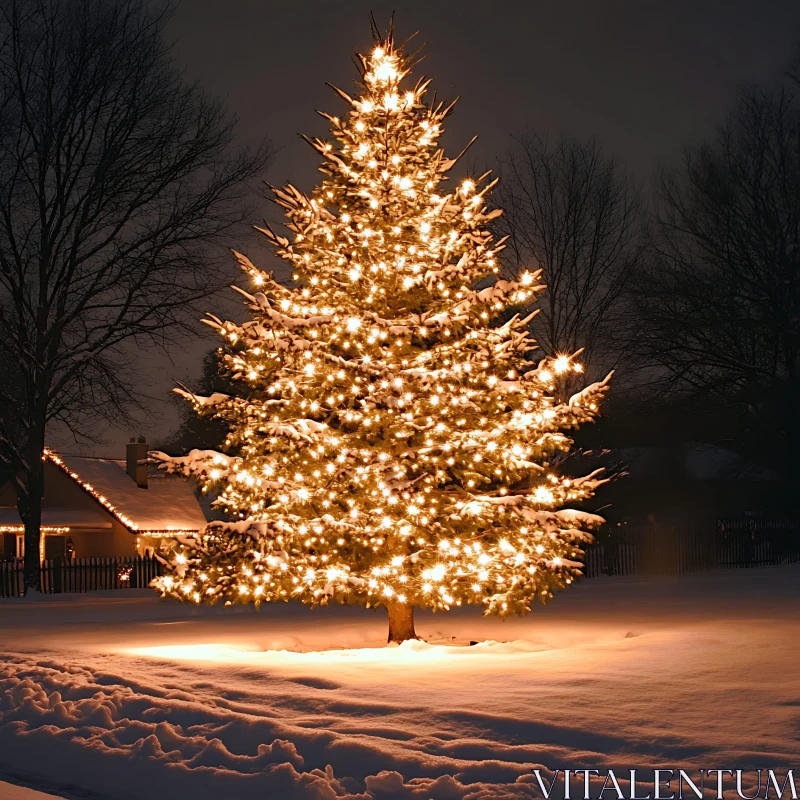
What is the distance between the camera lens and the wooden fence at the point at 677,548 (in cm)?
3391

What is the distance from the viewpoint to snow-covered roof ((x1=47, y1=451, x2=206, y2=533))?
157 feet

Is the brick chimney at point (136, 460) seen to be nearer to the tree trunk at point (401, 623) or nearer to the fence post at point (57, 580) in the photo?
the fence post at point (57, 580)

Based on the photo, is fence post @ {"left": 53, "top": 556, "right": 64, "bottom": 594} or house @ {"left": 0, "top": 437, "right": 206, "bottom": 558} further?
house @ {"left": 0, "top": 437, "right": 206, "bottom": 558}

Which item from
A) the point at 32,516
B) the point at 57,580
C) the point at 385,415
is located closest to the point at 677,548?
the point at 57,580

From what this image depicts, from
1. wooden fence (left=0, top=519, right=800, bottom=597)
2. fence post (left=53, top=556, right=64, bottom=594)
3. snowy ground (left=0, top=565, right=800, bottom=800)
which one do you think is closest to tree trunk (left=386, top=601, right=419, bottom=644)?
snowy ground (left=0, top=565, right=800, bottom=800)

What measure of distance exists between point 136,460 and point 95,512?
4.25 metres

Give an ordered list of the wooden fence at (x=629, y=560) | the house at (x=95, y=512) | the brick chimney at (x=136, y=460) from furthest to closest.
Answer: the brick chimney at (x=136, y=460), the house at (x=95, y=512), the wooden fence at (x=629, y=560)

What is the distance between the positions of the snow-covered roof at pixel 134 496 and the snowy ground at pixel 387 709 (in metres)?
32.6

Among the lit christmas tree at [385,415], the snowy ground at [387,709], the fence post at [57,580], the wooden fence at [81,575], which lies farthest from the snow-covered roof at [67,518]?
the lit christmas tree at [385,415]

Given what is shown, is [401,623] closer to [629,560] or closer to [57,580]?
[57,580]

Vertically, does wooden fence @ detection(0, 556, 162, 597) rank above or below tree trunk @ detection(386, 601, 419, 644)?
above

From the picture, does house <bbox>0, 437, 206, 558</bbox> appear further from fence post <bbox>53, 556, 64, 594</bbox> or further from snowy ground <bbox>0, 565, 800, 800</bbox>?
snowy ground <bbox>0, 565, 800, 800</bbox>

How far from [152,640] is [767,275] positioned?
26.8m

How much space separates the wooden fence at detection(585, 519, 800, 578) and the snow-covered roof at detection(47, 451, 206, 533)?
21.6m
